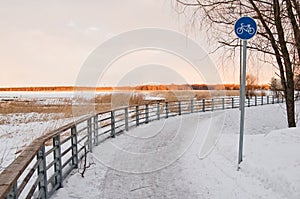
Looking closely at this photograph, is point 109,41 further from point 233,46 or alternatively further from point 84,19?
point 233,46

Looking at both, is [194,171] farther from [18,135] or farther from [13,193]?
[18,135]

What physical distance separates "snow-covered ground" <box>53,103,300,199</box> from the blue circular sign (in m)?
2.27

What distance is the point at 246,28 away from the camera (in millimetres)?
5273

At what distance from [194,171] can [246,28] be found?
2969 mm

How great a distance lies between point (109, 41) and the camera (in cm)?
1020

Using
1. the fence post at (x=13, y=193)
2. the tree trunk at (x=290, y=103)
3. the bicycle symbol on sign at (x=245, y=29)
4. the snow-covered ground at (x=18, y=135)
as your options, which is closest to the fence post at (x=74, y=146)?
the fence post at (x=13, y=193)

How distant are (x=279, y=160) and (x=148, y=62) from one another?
9713 millimetres

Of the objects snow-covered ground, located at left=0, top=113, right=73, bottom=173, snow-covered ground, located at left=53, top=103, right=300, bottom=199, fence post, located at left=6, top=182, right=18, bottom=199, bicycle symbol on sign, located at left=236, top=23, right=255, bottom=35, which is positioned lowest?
snow-covered ground, located at left=0, top=113, right=73, bottom=173

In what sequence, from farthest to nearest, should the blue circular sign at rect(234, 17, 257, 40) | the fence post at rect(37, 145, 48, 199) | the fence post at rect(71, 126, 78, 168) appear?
the fence post at rect(71, 126, 78, 168) < the blue circular sign at rect(234, 17, 257, 40) < the fence post at rect(37, 145, 48, 199)

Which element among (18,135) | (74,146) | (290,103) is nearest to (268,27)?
(290,103)

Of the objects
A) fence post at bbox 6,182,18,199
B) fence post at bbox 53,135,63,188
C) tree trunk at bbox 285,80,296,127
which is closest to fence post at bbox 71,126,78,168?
fence post at bbox 53,135,63,188

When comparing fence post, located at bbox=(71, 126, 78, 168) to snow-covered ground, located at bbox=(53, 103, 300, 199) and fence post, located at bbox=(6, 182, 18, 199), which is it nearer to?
snow-covered ground, located at bbox=(53, 103, 300, 199)

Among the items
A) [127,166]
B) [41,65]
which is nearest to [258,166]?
[127,166]

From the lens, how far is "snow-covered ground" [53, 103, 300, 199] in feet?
14.1
